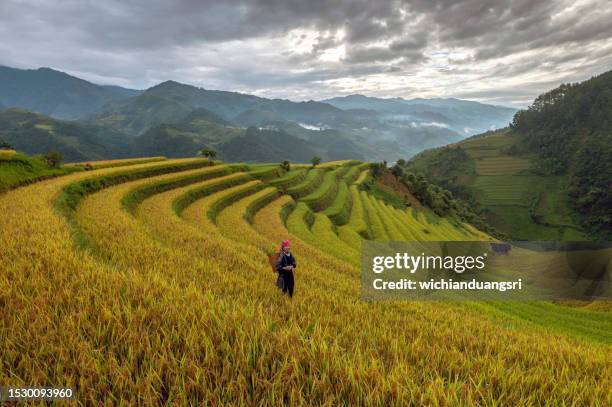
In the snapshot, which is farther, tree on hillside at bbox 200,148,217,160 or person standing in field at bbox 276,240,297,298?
tree on hillside at bbox 200,148,217,160

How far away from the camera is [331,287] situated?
11266 mm

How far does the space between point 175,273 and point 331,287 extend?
541cm

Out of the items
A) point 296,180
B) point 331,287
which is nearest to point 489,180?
point 296,180

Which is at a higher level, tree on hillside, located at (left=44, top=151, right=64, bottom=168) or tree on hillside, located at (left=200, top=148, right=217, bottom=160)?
tree on hillside, located at (left=200, top=148, right=217, bottom=160)

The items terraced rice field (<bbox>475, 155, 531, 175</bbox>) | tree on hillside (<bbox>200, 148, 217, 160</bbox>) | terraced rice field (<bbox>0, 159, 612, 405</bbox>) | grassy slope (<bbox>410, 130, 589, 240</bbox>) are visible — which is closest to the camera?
terraced rice field (<bbox>0, 159, 612, 405</bbox>)

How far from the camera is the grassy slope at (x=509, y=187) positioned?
382ft

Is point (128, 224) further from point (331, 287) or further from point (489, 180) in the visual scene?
point (489, 180)

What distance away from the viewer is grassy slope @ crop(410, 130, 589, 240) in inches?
4582

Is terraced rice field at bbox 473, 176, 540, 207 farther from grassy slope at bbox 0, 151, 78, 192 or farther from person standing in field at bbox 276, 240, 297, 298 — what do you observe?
person standing in field at bbox 276, 240, 297, 298

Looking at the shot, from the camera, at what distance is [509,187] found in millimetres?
144125

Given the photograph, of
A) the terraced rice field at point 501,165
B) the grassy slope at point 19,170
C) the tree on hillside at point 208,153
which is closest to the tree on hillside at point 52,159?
the grassy slope at point 19,170

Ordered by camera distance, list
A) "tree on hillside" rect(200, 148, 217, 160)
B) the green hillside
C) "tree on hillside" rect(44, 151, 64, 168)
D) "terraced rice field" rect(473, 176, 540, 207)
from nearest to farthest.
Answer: "tree on hillside" rect(44, 151, 64, 168), "tree on hillside" rect(200, 148, 217, 160), the green hillside, "terraced rice field" rect(473, 176, 540, 207)
